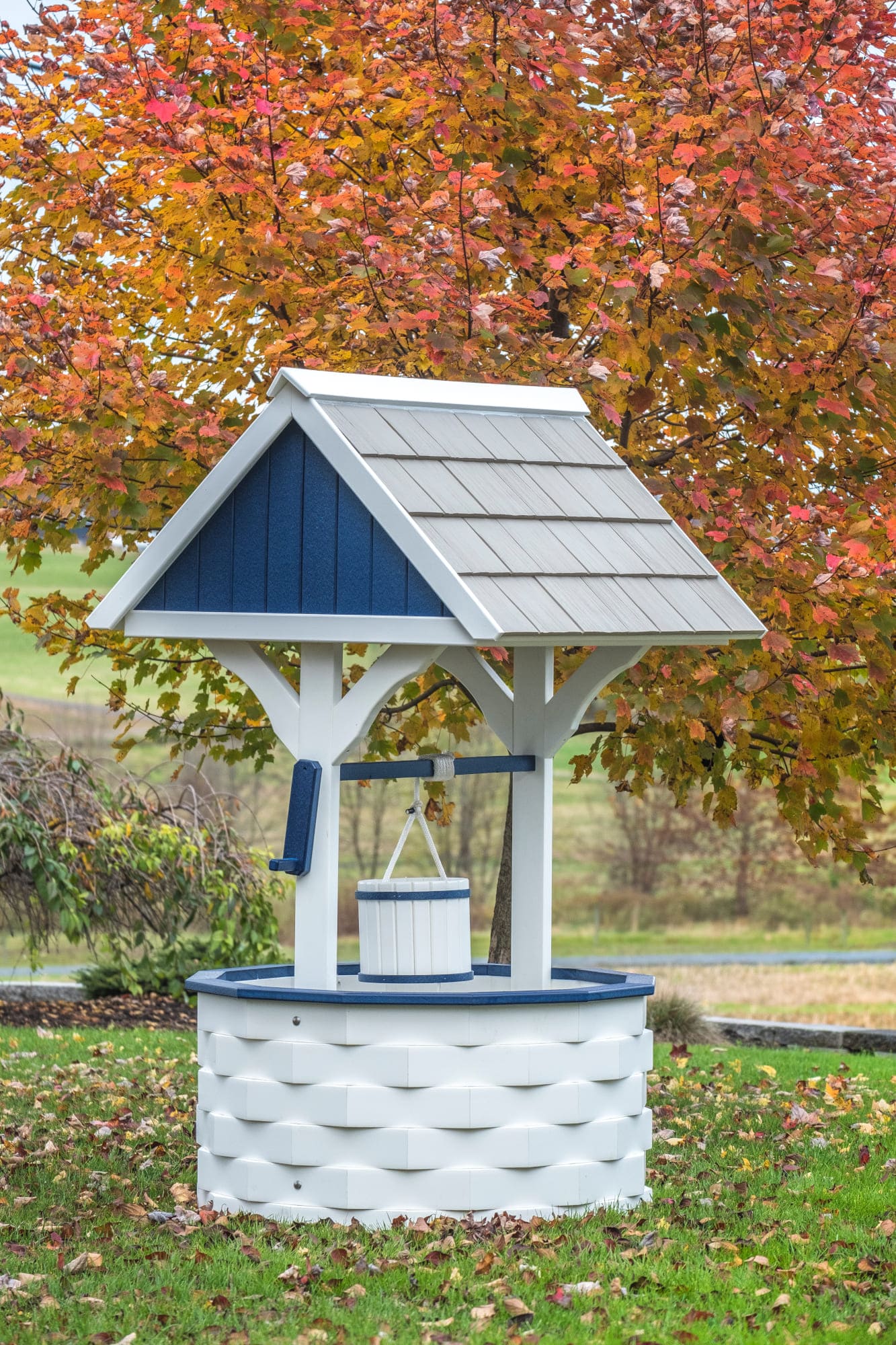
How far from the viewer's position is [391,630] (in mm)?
5145

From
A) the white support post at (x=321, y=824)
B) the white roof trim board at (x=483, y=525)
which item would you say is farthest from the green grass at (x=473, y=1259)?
the white roof trim board at (x=483, y=525)

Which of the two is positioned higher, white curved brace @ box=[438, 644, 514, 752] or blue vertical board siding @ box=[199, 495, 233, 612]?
blue vertical board siding @ box=[199, 495, 233, 612]

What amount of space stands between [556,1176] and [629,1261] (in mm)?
523

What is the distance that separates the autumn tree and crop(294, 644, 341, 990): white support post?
5.31 feet

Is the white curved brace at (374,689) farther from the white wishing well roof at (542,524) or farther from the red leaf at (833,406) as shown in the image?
the red leaf at (833,406)

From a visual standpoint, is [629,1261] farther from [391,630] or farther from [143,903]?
[143,903]

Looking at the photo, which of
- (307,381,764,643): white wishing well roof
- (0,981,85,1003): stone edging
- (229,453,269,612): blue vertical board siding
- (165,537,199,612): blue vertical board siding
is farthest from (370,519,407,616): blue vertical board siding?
(0,981,85,1003): stone edging

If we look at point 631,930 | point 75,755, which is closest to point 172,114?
point 75,755

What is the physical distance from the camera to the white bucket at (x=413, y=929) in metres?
5.80

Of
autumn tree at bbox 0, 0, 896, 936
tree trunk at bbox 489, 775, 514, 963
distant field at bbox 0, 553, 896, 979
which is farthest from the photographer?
distant field at bbox 0, 553, 896, 979

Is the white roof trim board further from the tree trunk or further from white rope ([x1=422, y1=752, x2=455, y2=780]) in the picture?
the tree trunk

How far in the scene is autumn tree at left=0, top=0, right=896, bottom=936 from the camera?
6879mm

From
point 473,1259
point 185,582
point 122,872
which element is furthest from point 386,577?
point 122,872

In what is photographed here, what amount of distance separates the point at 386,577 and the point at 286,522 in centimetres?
50
